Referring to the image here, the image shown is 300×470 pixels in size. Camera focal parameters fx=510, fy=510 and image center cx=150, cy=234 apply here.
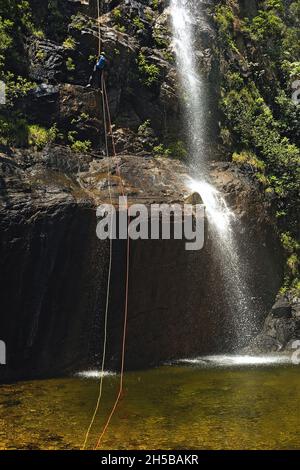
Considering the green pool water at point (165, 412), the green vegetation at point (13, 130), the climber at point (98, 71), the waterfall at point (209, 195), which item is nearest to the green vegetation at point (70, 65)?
the climber at point (98, 71)

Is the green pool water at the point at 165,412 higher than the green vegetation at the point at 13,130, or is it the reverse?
the green vegetation at the point at 13,130

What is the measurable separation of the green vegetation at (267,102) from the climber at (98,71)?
16.2ft

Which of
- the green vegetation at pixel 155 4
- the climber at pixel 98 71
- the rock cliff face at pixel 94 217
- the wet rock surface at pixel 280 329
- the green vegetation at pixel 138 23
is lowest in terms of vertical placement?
the wet rock surface at pixel 280 329

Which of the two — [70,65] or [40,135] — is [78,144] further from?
[70,65]

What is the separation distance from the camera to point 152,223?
39.5ft

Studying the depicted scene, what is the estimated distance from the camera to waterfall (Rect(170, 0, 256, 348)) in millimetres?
14180

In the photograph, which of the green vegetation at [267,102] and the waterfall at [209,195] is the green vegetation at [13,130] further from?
the green vegetation at [267,102]

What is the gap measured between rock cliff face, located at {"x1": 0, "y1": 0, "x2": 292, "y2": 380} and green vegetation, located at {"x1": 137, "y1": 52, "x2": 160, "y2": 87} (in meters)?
0.04

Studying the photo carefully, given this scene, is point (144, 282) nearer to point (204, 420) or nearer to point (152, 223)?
point (152, 223)

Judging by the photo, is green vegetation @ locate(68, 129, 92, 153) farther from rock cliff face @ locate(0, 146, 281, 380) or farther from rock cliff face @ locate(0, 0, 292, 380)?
rock cliff face @ locate(0, 146, 281, 380)

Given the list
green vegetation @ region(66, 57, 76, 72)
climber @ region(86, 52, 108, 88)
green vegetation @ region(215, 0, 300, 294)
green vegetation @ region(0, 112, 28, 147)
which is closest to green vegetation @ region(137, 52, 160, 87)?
climber @ region(86, 52, 108, 88)

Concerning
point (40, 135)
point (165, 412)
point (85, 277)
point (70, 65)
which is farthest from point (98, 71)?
point (165, 412)

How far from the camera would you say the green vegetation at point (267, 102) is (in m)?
17.1
